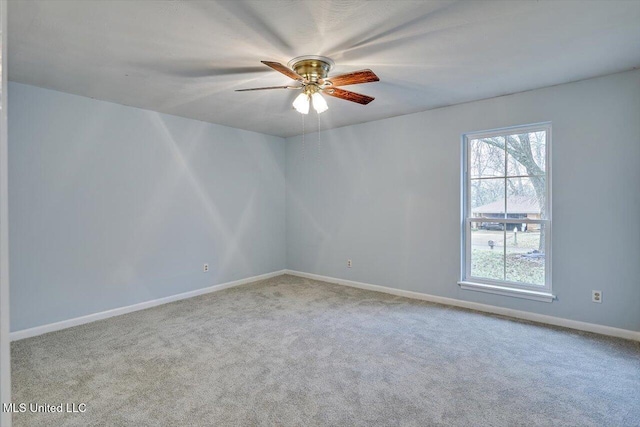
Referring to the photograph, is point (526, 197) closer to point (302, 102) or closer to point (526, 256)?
point (526, 256)

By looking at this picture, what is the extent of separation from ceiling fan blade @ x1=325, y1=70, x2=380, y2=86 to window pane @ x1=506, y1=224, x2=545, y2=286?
2459 mm

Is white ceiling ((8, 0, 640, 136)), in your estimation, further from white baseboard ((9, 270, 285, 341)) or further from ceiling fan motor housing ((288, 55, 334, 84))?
white baseboard ((9, 270, 285, 341))

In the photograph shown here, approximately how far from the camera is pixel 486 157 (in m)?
3.84

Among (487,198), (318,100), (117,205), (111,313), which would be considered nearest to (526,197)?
(487,198)

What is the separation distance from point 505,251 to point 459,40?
7.88ft

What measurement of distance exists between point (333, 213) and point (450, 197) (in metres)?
1.79

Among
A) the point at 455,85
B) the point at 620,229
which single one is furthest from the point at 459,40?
the point at 620,229

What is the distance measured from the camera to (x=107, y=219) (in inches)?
143

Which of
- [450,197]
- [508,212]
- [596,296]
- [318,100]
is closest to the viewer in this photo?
[318,100]

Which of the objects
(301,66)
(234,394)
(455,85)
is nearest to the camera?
(234,394)

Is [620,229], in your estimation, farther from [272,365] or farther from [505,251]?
[272,365]

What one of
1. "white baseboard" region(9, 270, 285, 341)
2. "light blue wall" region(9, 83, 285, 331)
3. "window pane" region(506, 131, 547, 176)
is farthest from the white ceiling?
"white baseboard" region(9, 270, 285, 341)

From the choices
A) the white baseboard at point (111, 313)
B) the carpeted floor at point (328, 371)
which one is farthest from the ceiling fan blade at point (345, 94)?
the white baseboard at point (111, 313)

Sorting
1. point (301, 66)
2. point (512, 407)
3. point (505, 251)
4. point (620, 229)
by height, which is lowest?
point (512, 407)
